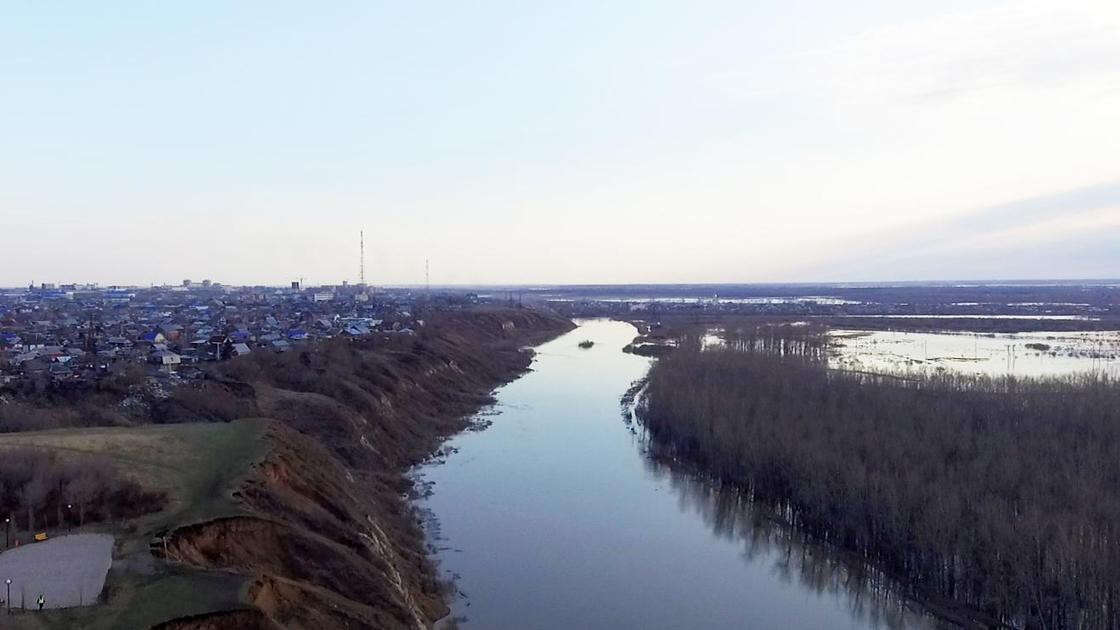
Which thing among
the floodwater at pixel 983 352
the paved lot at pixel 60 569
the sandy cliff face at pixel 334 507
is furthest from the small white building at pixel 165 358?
the floodwater at pixel 983 352

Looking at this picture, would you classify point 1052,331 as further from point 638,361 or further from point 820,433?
point 820,433

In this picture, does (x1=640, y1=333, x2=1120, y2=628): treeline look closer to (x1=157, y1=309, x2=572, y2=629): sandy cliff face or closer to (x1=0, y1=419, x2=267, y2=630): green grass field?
(x1=157, y1=309, x2=572, y2=629): sandy cliff face

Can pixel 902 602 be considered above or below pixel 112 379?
below

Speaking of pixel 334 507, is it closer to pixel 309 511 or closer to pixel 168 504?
pixel 309 511

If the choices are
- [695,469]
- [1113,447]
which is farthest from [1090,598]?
[695,469]

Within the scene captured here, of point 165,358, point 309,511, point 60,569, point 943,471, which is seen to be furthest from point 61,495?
point 165,358

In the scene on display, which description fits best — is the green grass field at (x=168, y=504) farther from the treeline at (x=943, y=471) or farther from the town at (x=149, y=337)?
the treeline at (x=943, y=471)
